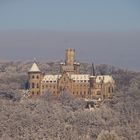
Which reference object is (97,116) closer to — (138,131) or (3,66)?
(138,131)

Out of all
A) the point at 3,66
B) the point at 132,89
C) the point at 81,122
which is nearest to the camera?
the point at 81,122

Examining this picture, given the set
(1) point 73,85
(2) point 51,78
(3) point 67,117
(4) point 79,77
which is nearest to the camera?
(3) point 67,117

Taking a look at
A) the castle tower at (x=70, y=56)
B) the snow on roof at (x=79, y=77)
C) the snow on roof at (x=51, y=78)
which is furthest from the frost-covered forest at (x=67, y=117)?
the castle tower at (x=70, y=56)

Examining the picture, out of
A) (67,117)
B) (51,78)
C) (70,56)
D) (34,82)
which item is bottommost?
(67,117)

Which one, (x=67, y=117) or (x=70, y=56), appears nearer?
(x=67, y=117)

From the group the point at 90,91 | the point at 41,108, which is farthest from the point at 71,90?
the point at 41,108

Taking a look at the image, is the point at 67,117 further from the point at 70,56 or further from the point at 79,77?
the point at 70,56

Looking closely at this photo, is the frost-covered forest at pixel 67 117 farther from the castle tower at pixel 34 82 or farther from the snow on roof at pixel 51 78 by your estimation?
the snow on roof at pixel 51 78

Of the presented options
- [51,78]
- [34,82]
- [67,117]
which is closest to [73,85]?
[51,78]

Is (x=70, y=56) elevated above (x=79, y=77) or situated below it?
Result: above
